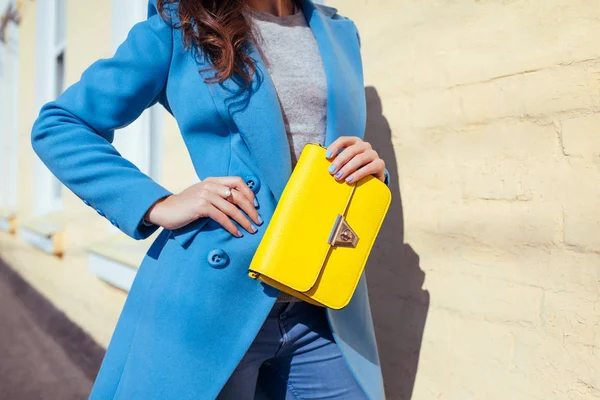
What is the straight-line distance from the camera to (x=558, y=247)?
1.28 meters

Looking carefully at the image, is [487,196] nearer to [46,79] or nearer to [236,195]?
[236,195]

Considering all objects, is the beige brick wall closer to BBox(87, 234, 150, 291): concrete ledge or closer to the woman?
the woman

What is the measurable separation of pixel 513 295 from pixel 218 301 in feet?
2.63

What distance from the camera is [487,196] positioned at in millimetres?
1429

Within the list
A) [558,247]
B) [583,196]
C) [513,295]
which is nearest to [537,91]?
[583,196]

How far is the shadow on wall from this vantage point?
1.66 metres

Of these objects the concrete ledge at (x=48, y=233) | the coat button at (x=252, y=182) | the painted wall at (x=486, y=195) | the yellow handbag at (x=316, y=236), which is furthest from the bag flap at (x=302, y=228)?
the concrete ledge at (x=48, y=233)

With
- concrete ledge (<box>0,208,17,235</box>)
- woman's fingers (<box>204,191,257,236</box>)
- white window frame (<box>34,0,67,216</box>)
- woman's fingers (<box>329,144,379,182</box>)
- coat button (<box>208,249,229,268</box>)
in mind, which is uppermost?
white window frame (<box>34,0,67,216</box>)

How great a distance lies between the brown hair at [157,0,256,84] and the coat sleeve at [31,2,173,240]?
4cm

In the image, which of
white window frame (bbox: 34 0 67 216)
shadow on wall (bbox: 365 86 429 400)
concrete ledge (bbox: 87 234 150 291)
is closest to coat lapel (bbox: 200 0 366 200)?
shadow on wall (bbox: 365 86 429 400)

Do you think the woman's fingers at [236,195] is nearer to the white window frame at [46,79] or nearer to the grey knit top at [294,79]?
the grey knit top at [294,79]

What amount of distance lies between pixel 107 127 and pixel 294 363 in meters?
0.69

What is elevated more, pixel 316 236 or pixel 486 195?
pixel 486 195

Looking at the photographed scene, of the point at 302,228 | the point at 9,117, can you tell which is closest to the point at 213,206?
the point at 302,228
